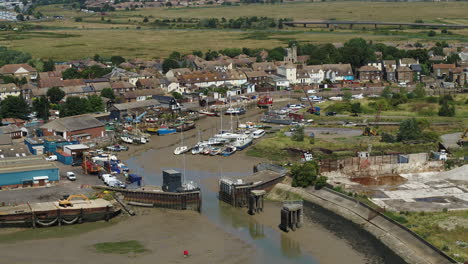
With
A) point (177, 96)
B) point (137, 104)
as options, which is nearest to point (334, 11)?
point (177, 96)

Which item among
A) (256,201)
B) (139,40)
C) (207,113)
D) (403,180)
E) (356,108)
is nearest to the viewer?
(256,201)

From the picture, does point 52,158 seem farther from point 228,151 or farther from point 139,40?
point 139,40

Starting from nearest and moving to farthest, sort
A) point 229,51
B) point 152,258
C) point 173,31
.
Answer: point 152,258, point 229,51, point 173,31

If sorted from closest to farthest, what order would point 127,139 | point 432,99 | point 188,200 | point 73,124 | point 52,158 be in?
point 188,200 → point 52,158 → point 73,124 → point 127,139 → point 432,99

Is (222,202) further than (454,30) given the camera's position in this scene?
→ No

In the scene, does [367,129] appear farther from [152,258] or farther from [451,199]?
[152,258]

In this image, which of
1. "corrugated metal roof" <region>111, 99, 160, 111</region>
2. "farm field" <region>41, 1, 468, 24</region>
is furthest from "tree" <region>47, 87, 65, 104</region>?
"farm field" <region>41, 1, 468, 24</region>

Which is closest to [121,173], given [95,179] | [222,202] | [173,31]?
[95,179]
